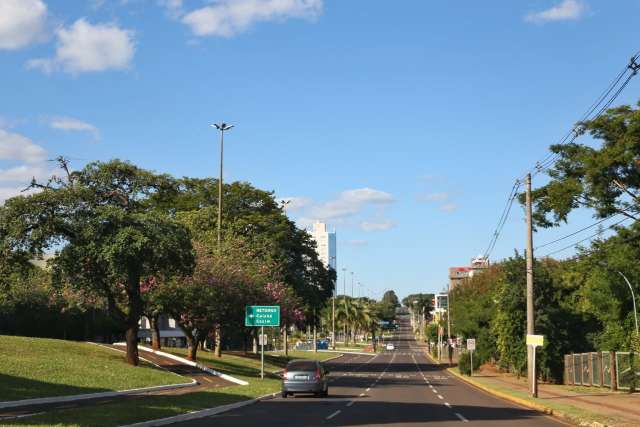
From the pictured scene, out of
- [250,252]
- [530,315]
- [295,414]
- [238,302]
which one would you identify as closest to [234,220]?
[250,252]

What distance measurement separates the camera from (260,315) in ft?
137

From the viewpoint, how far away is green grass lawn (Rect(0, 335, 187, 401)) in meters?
25.6

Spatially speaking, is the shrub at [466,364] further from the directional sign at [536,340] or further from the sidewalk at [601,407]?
the directional sign at [536,340]

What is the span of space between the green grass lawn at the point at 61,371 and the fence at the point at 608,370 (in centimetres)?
2096

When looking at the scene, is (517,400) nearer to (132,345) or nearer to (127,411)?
(127,411)

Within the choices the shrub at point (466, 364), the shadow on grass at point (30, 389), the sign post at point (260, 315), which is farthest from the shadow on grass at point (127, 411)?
the shrub at point (466, 364)

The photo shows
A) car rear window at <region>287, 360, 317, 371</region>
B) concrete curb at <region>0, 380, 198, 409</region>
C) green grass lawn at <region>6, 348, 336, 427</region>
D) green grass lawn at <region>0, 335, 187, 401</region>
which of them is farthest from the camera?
car rear window at <region>287, 360, 317, 371</region>

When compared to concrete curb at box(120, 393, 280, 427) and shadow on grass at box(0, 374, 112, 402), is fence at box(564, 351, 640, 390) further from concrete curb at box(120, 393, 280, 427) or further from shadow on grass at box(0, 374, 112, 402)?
shadow on grass at box(0, 374, 112, 402)

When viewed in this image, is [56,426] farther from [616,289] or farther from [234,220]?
[234,220]

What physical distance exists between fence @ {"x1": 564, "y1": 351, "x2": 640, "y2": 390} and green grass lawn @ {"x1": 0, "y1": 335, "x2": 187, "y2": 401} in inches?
825

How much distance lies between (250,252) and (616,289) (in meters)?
26.1

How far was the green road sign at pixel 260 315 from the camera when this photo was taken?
136 ft

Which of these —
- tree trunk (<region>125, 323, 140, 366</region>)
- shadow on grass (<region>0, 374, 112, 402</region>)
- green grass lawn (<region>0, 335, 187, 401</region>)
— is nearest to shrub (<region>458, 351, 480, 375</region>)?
green grass lawn (<region>0, 335, 187, 401</region>)

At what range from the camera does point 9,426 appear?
14406 mm
